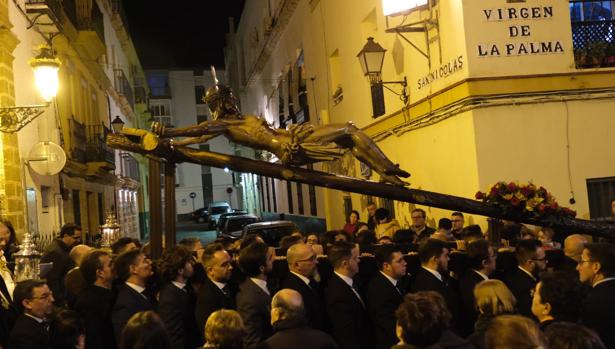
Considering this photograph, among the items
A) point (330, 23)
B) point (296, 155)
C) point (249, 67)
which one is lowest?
point (296, 155)

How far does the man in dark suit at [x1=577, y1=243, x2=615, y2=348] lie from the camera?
411 centimetres

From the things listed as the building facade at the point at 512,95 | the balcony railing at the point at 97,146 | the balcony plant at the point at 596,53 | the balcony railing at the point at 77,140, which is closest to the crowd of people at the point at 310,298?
the building facade at the point at 512,95

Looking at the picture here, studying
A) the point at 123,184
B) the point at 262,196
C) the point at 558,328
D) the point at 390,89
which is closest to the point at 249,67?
the point at 262,196

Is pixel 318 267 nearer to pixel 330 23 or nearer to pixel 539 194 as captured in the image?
pixel 539 194

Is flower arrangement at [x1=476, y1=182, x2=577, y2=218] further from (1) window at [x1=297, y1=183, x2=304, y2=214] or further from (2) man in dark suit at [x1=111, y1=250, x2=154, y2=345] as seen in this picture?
(1) window at [x1=297, y1=183, x2=304, y2=214]

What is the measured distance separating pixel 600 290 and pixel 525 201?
1885 mm

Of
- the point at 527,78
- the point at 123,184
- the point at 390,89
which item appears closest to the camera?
the point at 527,78

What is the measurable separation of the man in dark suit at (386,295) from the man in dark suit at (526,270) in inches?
40.4

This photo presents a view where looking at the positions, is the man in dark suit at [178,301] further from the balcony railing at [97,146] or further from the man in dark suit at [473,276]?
the balcony railing at [97,146]

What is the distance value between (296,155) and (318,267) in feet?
3.63

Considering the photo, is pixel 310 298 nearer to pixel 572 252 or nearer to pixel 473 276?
pixel 473 276

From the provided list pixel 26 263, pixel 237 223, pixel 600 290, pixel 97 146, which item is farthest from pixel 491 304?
pixel 237 223

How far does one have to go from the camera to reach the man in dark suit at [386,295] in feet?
16.9

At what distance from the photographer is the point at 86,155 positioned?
19422 mm
